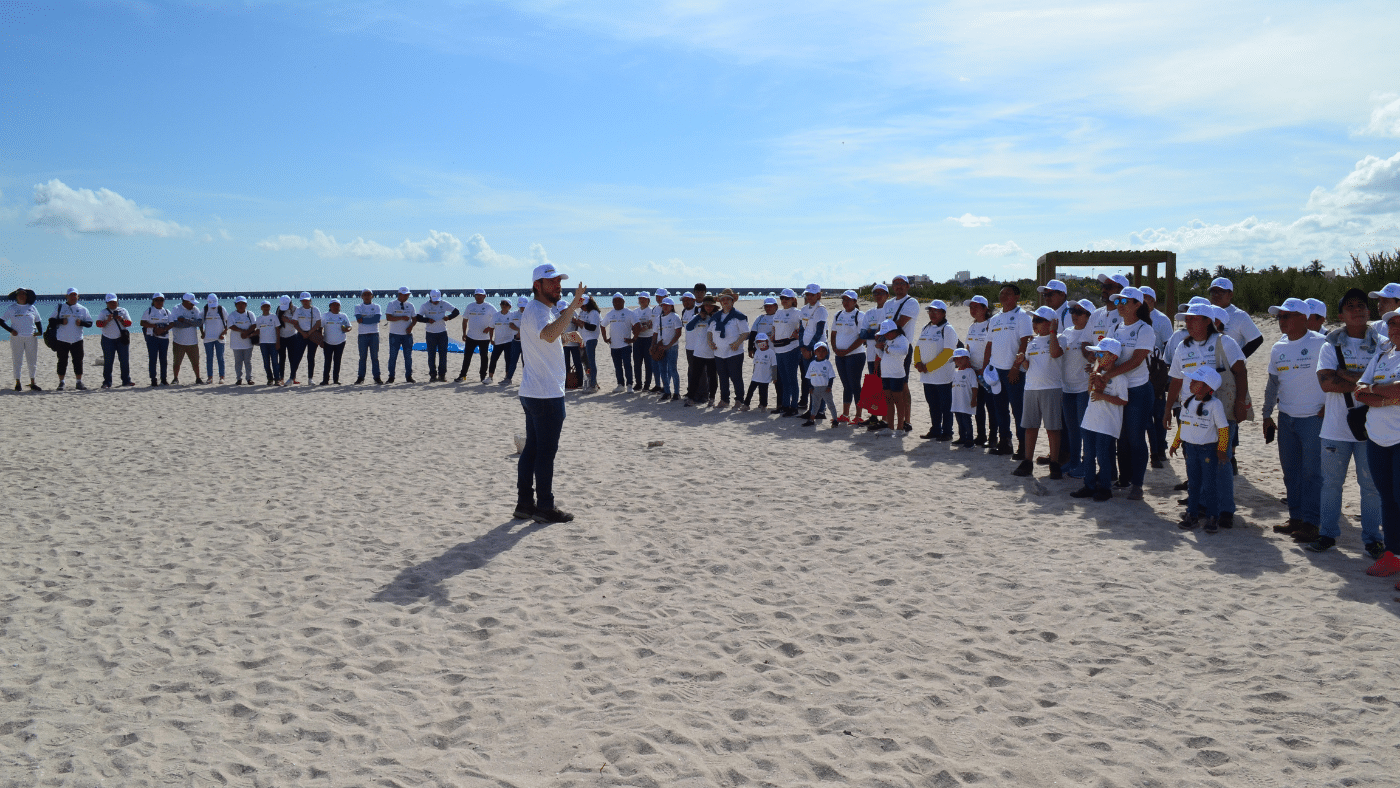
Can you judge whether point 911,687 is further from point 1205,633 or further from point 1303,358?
point 1303,358

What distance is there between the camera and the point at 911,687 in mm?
3912

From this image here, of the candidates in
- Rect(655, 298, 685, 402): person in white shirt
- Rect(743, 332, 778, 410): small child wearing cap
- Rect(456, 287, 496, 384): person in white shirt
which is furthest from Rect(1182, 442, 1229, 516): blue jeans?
Result: Rect(456, 287, 496, 384): person in white shirt

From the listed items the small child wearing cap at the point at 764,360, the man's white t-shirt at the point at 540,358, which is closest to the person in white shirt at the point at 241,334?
the small child wearing cap at the point at 764,360

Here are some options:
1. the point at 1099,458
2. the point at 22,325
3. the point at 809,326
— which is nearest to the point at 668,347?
the point at 809,326

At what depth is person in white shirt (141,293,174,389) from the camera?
643 inches

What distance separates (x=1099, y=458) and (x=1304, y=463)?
4.89ft

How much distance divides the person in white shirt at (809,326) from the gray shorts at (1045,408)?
373 cm

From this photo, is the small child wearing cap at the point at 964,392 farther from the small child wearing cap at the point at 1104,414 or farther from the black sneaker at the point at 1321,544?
the black sneaker at the point at 1321,544

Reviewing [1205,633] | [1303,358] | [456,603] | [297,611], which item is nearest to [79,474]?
[297,611]

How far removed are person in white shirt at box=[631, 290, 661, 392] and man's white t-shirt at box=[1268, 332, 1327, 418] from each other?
386 inches

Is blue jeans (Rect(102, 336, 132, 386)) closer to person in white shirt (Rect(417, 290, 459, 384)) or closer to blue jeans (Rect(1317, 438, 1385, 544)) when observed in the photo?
person in white shirt (Rect(417, 290, 459, 384))

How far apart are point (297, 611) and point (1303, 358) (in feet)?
23.4

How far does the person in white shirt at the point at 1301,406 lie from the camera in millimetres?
6012

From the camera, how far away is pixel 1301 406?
6074mm
